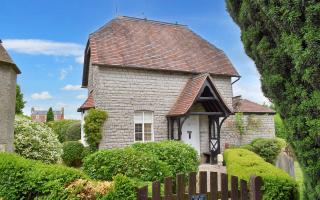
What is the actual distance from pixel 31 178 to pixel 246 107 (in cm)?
1867

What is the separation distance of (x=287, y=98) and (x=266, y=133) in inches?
742

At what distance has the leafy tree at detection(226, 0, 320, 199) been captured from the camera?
4.46 meters

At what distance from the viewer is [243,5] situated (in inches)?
226

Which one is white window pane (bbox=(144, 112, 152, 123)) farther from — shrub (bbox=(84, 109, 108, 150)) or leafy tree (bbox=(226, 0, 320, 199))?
leafy tree (bbox=(226, 0, 320, 199))

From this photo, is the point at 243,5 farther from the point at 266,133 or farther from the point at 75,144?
the point at 266,133

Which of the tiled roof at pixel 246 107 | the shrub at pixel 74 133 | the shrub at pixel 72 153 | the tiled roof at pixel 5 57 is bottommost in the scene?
the shrub at pixel 72 153

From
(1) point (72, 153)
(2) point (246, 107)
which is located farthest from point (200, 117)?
(1) point (72, 153)

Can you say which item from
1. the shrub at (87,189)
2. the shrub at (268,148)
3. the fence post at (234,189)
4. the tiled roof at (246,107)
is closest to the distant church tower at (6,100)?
the shrub at (87,189)

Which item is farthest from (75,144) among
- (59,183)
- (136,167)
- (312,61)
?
(312,61)

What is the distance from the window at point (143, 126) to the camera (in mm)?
18172

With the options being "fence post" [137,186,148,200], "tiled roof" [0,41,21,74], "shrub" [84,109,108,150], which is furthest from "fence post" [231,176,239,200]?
"tiled roof" [0,41,21,74]

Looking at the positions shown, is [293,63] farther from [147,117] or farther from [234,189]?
[147,117]

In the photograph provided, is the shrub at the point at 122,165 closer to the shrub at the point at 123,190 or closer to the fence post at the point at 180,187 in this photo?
the shrub at the point at 123,190

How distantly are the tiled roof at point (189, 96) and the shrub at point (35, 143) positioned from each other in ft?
23.3
